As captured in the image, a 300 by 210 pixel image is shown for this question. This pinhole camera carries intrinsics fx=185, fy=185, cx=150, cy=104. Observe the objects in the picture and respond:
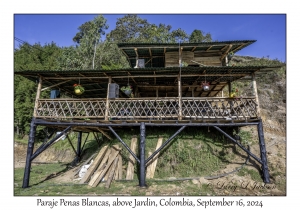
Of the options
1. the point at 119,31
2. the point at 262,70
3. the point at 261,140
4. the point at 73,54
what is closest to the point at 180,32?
the point at 119,31

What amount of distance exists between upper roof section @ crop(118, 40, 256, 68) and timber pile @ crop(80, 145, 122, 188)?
6221 mm

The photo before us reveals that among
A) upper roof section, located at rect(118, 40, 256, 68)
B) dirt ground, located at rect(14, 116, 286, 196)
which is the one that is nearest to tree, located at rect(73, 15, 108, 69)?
upper roof section, located at rect(118, 40, 256, 68)

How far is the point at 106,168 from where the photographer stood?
10117 mm

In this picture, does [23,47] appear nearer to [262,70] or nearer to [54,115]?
[54,115]

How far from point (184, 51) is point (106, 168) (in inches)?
372

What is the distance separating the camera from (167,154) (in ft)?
34.7

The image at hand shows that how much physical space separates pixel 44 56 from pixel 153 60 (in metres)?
30.8

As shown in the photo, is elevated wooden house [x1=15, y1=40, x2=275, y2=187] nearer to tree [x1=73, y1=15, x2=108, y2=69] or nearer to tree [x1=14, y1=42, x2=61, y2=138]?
tree [x1=73, y1=15, x2=108, y2=69]

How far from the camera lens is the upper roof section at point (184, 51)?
1239cm

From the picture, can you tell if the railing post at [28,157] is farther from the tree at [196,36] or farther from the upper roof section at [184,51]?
the tree at [196,36]

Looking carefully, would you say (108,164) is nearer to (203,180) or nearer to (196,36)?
(203,180)

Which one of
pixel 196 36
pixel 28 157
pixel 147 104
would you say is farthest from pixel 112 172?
pixel 196 36

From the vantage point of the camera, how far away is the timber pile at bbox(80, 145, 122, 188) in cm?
957
